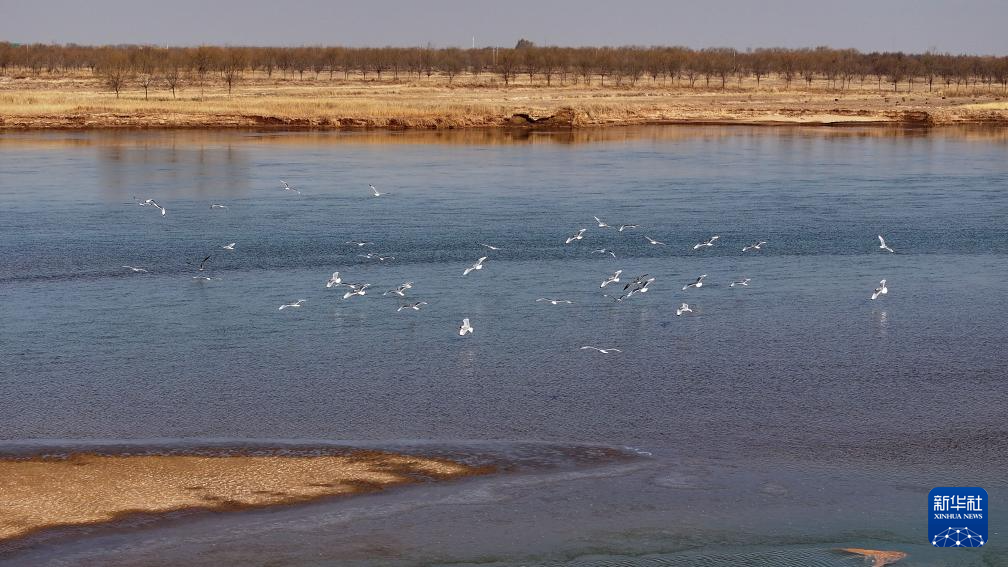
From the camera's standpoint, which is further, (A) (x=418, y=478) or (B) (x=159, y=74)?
(B) (x=159, y=74)

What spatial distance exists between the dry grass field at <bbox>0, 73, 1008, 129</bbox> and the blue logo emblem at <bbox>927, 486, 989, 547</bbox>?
175 feet

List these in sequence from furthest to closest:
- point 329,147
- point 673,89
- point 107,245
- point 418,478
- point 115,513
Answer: point 673,89
point 329,147
point 107,245
point 418,478
point 115,513

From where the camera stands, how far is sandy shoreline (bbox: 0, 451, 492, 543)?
12.7m

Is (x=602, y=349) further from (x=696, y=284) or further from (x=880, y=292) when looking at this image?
(x=880, y=292)

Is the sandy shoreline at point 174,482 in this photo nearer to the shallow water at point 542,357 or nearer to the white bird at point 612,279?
the shallow water at point 542,357

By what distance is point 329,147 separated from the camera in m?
53.5

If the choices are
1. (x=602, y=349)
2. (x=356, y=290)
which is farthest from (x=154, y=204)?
(x=602, y=349)

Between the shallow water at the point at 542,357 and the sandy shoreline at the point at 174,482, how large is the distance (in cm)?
41

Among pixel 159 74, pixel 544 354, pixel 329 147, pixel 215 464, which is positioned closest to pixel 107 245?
Result: pixel 544 354

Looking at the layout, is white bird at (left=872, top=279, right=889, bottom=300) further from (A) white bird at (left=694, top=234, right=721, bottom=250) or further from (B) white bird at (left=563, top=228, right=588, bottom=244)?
(B) white bird at (left=563, top=228, right=588, bottom=244)

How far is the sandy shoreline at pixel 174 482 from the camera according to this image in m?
12.7

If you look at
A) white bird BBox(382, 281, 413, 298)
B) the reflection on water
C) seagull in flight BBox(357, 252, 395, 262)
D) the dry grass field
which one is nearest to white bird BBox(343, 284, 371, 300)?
white bird BBox(382, 281, 413, 298)

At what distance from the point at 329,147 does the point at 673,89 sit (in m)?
59.6

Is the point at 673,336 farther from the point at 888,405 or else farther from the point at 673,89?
the point at 673,89
